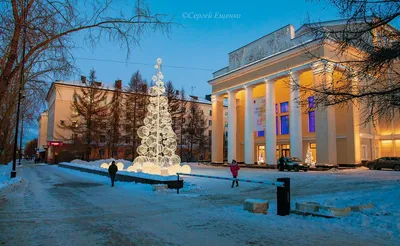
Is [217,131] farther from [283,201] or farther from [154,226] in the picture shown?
[154,226]

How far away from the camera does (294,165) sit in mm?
31266

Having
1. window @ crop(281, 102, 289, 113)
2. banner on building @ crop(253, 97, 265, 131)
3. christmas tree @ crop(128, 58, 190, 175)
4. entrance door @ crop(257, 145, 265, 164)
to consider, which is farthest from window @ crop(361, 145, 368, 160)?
christmas tree @ crop(128, 58, 190, 175)

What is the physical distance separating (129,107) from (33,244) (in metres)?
51.2

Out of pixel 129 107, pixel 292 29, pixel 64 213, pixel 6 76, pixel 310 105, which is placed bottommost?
pixel 64 213

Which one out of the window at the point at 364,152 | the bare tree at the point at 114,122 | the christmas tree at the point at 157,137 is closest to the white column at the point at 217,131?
the bare tree at the point at 114,122

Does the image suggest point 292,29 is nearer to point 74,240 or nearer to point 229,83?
point 229,83

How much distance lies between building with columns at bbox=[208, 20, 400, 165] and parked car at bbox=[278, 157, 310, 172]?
2.96 meters

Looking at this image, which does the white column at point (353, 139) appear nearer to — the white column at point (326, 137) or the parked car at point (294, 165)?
the white column at point (326, 137)

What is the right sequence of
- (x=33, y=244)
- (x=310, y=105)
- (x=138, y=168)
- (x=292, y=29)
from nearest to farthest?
(x=33, y=244) < (x=310, y=105) < (x=138, y=168) < (x=292, y=29)

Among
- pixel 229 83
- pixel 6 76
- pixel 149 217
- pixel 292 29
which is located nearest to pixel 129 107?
pixel 229 83

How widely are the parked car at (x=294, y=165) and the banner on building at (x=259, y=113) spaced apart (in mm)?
8836

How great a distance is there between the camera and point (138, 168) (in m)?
23.5

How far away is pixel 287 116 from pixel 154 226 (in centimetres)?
3928

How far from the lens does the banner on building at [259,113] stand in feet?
132
